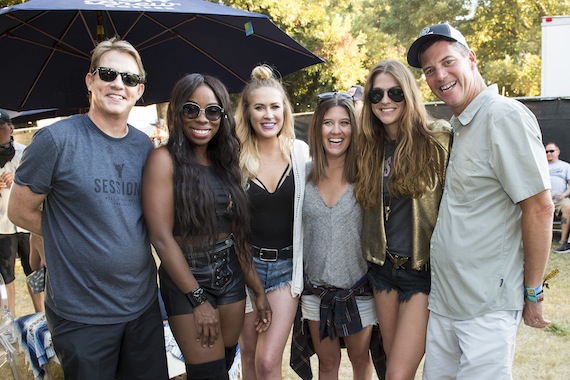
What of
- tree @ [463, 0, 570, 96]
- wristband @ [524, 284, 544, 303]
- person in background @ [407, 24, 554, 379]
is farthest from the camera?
tree @ [463, 0, 570, 96]

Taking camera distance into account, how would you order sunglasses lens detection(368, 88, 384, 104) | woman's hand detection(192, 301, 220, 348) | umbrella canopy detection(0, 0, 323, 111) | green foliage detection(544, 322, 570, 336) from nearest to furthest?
woman's hand detection(192, 301, 220, 348)
sunglasses lens detection(368, 88, 384, 104)
umbrella canopy detection(0, 0, 323, 111)
green foliage detection(544, 322, 570, 336)

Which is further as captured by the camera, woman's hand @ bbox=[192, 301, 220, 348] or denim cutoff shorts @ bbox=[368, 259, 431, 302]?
denim cutoff shorts @ bbox=[368, 259, 431, 302]

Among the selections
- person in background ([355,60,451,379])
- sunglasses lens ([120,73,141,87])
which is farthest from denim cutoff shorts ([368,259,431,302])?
sunglasses lens ([120,73,141,87])

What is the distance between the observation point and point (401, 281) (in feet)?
8.93

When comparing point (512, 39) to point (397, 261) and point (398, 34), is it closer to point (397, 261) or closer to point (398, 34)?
point (398, 34)

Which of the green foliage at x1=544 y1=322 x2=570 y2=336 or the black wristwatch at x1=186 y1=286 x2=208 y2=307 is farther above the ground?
the black wristwatch at x1=186 y1=286 x2=208 y2=307

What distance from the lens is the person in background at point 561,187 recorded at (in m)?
7.79

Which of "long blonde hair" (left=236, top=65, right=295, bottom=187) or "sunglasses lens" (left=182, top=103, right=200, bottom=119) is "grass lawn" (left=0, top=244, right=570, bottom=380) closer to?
"long blonde hair" (left=236, top=65, right=295, bottom=187)

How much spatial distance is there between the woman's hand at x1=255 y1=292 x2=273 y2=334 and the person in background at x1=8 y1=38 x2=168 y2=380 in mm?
738

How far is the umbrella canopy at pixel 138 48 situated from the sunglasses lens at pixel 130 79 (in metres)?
1.08

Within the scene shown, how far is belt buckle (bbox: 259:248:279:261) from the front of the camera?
3.02 meters

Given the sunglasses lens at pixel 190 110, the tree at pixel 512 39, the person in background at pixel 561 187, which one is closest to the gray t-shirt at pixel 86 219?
the sunglasses lens at pixel 190 110

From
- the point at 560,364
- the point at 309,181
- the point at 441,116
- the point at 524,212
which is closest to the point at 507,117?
the point at 524,212

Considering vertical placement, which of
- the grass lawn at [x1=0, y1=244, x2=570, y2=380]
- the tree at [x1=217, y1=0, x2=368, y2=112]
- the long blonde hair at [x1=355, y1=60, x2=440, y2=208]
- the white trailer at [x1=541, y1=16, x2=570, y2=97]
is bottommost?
the grass lawn at [x1=0, y1=244, x2=570, y2=380]
